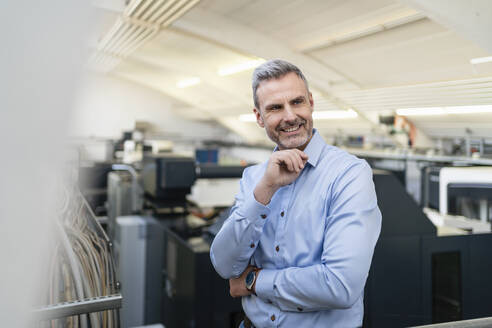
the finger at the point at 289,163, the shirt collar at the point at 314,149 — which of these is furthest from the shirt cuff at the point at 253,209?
the shirt collar at the point at 314,149

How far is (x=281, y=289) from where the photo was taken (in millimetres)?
905

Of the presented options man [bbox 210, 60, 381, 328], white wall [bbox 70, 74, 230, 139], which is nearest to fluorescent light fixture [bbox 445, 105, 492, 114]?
man [bbox 210, 60, 381, 328]

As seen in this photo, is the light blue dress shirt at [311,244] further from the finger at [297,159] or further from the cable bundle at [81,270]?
Result: the cable bundle at [81,270]

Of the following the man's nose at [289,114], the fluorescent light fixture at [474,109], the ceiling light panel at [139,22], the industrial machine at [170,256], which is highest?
the ceiling light panel at [139,22]

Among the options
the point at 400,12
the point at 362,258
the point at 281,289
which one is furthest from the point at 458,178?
the point at 400,12

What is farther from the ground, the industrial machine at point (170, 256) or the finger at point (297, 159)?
the finger at point (297, 159)

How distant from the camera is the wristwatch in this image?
3.22 feet

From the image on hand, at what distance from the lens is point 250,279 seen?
998 mm

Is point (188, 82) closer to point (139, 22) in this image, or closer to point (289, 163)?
point (139, 22)

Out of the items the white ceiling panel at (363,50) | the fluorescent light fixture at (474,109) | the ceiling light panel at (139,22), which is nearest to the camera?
the fluorescent light fixture at (474,109)

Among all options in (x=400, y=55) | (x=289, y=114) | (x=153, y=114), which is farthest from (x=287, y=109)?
(x=153, y=114)

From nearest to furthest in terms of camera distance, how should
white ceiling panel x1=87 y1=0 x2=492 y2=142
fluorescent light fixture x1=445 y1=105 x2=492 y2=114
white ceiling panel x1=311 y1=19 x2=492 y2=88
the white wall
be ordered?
fluorescent light fixture x1=445 y1=105 x2=492 y2=114
white ceiling panel x1=87 y1=0 x2=492 y2=142
white ceiling panel x1=311 y1=19 x2=492 y2=88
the white wall

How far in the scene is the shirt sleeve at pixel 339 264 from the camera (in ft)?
2.77

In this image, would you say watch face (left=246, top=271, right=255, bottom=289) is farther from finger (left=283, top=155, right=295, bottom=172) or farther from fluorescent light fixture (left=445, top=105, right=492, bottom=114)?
fluorescent light fixture (left=445, top=105, right=492, bottom=114)
